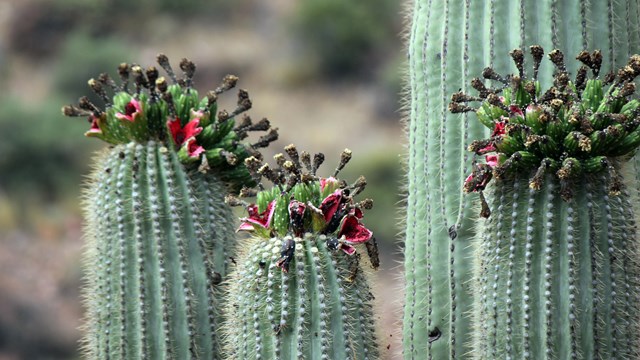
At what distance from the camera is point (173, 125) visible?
4.40 meters

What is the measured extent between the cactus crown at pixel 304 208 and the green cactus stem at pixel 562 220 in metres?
0.42

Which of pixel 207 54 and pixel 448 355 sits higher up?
pixel 207 54

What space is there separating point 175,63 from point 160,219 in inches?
895

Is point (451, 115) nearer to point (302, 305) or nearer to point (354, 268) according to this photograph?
point (354, 268)

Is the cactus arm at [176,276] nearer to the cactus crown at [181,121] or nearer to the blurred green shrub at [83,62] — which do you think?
the cactus crown at [181,121]

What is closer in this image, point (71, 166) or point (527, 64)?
point (527, 64)

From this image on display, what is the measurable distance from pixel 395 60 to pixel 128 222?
24834 millimetres

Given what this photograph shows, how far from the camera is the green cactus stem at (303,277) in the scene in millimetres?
3613

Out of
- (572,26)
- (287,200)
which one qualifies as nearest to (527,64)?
(572,26)

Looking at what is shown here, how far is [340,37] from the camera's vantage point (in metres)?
29.4

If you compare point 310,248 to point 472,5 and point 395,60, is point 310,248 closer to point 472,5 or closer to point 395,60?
point 472,5

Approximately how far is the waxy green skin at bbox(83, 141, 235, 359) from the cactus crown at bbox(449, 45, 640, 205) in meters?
1.23

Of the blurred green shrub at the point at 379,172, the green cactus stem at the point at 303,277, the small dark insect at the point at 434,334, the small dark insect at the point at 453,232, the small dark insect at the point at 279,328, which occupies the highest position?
the blurred green shrub at the point at 379,172

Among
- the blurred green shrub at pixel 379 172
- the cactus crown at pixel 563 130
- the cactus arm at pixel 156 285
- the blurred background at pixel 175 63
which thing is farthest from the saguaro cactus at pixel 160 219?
the blurred green shrub at pixel 379 172
